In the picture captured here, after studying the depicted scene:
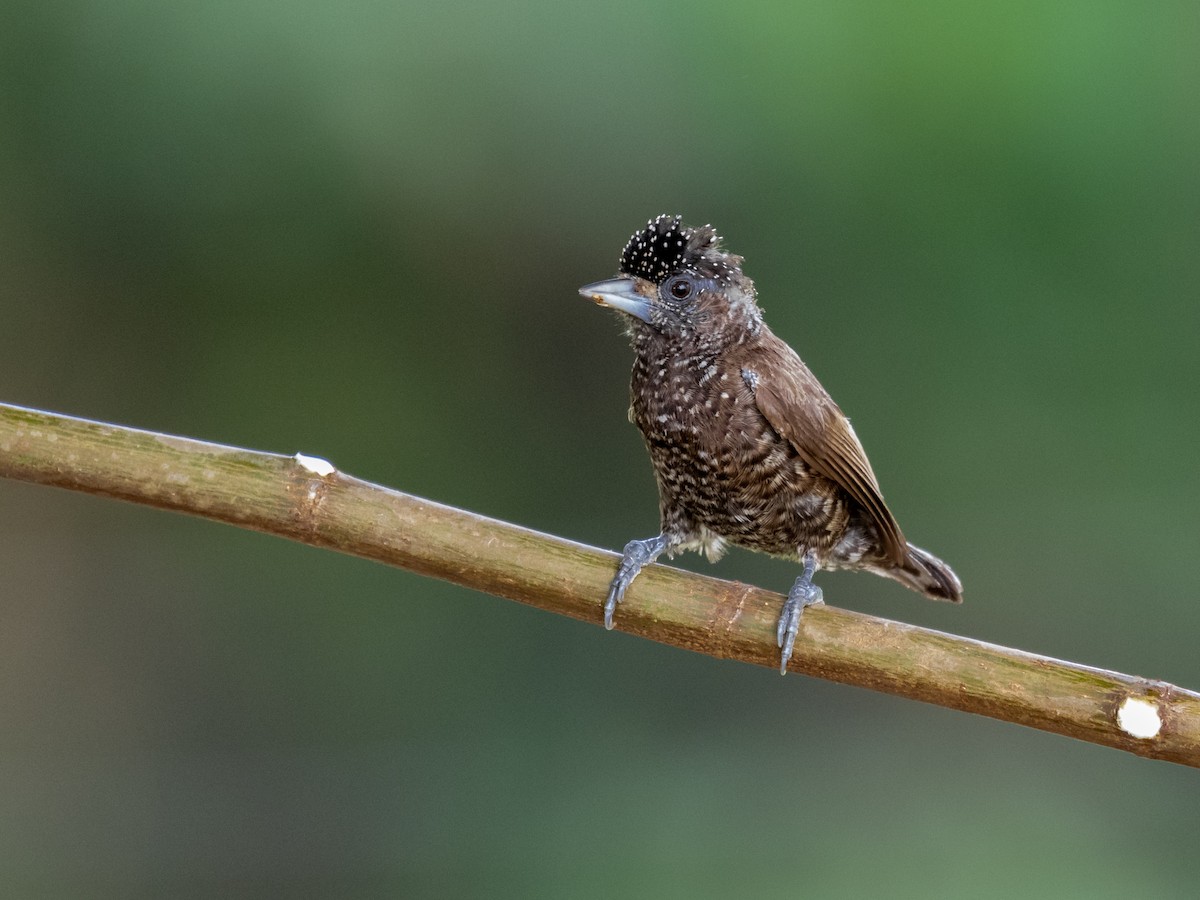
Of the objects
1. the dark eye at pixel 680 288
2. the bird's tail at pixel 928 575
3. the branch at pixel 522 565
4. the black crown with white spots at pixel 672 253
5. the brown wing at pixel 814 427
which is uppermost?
the black crown with white spots at pixel 672 253

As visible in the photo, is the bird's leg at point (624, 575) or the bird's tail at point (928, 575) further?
the bird's tail at point (928, 575)

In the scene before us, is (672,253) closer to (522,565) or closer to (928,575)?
(522,565)

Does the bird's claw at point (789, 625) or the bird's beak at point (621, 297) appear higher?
the bird's beak at point (621, 297)

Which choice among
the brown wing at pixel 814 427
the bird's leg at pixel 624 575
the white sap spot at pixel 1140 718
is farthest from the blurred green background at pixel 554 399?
the white sap spot at pixel 1140 718

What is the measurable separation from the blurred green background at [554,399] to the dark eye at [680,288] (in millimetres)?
1146

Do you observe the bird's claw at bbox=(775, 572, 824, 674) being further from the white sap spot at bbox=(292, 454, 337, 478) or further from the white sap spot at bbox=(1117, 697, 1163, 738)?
the white sap spot at bbox=(292, 454, 337, 478)

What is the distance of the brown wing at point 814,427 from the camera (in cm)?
213

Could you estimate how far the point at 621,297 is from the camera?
212cm

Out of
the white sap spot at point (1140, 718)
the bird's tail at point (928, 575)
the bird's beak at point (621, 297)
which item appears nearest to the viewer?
the white sap spot at point (1140, 718)

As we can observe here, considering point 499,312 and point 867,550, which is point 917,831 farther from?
point 499,312

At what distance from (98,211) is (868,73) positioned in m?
2.10

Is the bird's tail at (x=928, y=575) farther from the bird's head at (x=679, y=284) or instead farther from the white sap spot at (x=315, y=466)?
the white sap spot at (x=315, y=466)

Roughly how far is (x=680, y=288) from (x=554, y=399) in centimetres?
150

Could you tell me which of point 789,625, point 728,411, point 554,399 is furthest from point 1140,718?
point 554,399
